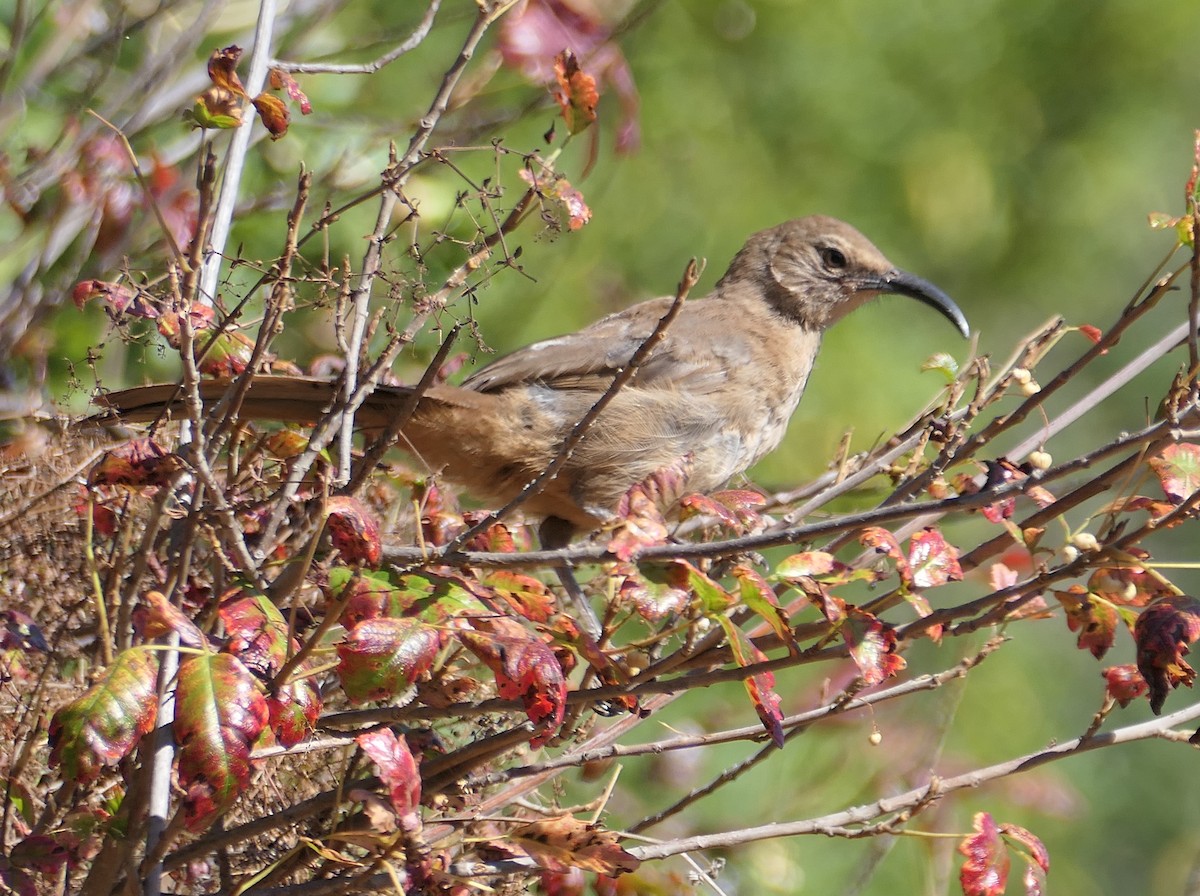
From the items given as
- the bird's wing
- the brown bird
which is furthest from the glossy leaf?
the bird's wing

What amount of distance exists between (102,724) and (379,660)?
1.09 ft

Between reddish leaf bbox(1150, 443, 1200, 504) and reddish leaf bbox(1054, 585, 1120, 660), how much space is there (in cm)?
18

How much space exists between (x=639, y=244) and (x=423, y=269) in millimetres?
4368

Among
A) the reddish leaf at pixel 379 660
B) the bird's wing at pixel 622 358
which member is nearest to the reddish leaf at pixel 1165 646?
the reddish leaf at pixel 379 660

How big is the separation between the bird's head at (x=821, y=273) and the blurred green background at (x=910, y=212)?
67cm

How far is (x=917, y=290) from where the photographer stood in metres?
4.26

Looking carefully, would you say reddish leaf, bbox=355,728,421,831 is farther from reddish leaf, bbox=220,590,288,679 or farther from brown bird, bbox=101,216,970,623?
brown bird, bbox=101,216,970,623

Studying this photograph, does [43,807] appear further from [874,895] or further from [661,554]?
[874,895]

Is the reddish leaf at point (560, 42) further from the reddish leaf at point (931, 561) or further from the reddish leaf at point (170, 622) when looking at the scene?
the reddish leaf at point (170, 622)

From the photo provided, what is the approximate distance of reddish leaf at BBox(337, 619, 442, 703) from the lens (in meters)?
1.71

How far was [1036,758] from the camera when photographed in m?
2.06

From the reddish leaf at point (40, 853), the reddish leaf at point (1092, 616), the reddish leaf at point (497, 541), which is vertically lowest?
the reddish leaf at point (1092, 616)

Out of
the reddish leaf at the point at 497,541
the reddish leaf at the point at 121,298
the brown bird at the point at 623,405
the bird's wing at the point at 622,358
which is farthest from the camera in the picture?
the bird's wing at the point at 622,358

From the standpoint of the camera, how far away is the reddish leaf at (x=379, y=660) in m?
1.71
